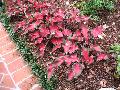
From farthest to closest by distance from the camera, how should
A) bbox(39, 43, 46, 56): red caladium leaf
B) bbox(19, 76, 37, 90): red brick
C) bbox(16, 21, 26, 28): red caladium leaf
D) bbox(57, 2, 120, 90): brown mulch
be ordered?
bbox(16, 21, 26, 28): red caladium leaf < bbox(39, 43, 46, 56): red caladium leaf < bbox(19, 76, 37, 90): red brick < bbox(57, 2, 120, 90): brown mulch

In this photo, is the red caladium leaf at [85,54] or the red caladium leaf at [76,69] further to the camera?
the red caladium leaf at [85,54]

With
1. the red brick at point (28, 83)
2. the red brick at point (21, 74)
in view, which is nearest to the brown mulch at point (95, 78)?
the red brick at point (28, 83)

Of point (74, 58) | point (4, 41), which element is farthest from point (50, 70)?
point (4, 41)

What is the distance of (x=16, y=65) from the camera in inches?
208

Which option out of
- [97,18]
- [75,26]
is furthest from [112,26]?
[75,26]

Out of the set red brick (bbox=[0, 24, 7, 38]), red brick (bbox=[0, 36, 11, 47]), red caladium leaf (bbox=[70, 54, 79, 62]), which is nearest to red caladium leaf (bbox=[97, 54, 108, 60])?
red caladium leaf (bbox=[70, 54, 79, 62])

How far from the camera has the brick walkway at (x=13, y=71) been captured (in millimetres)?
4914

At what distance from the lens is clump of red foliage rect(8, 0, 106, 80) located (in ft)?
16.3

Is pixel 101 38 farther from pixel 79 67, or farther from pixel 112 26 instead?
pixel 79 67

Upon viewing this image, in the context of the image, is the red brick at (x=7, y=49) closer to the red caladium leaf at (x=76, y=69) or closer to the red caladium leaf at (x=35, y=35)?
the red caladium leaf at (x=35, y=35)

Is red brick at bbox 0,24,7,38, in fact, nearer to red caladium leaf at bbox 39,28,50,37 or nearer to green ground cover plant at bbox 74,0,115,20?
red caladium leaf at bbox 39,28,50,37

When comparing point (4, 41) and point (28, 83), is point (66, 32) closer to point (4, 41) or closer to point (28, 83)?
point (28, 83)

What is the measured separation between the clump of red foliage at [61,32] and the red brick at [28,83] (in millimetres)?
331

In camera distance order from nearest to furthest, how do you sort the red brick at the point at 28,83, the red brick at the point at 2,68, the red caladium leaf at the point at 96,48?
the red brick at the point at 28,83 → the red caladium leaf at the point at 96,48 → the red brick at the point at 2,68
